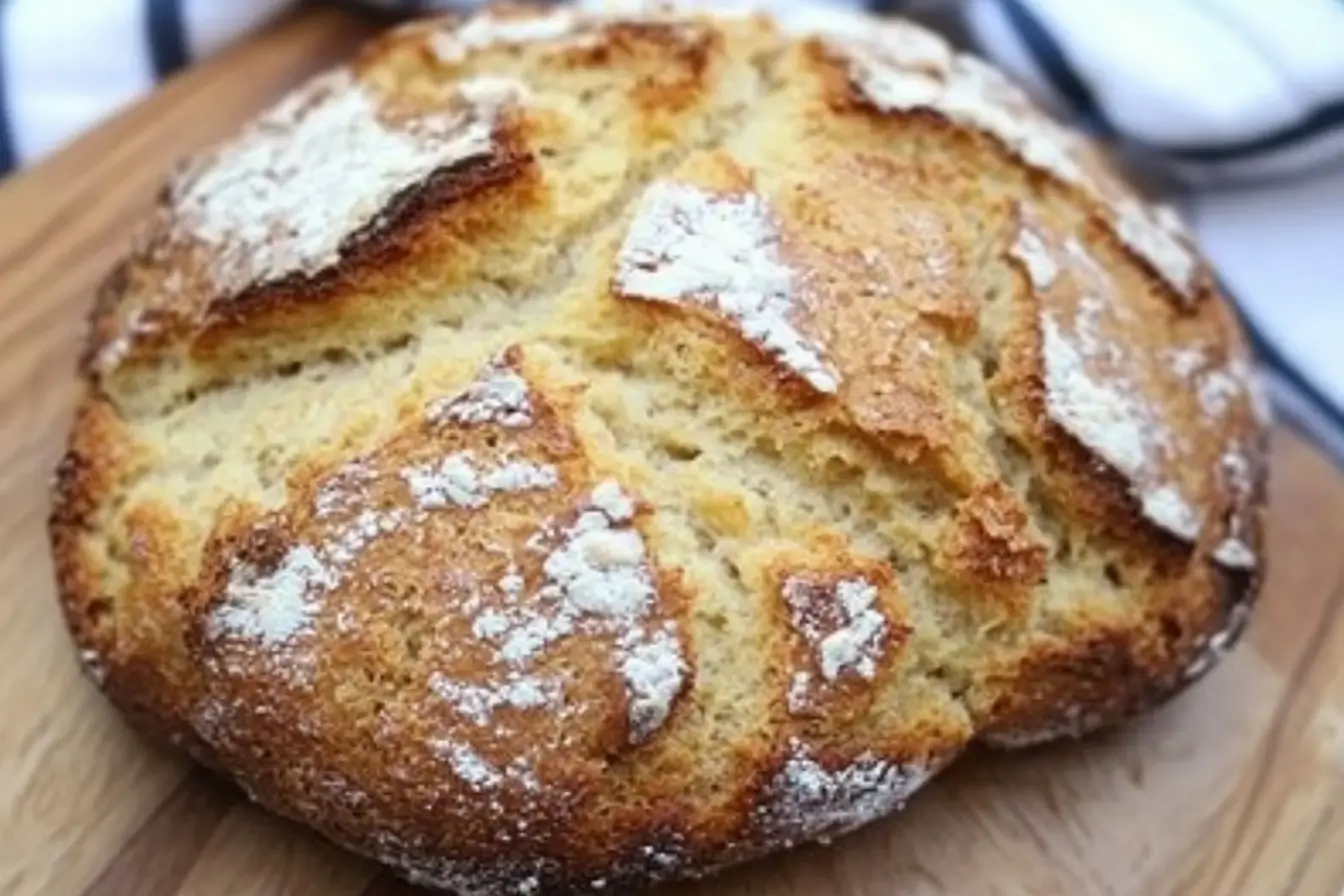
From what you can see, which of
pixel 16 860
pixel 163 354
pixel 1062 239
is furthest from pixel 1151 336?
pixel 16 860

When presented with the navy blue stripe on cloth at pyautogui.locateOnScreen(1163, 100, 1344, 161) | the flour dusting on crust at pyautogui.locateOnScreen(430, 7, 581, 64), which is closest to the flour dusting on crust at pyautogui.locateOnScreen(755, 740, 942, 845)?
the flour dusting on crust at pyautogui.locateOnScreen(430, 7, 581, 64)

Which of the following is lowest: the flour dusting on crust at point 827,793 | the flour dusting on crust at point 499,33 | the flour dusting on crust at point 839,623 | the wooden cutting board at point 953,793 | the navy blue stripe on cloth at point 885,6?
the wooden cutting board at point 953,793

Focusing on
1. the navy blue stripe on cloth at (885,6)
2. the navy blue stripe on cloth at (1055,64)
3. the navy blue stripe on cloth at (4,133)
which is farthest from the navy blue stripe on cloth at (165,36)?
the navy blue stripe on cloth at (1055,64)

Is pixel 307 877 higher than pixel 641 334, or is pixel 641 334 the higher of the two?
pixel 641 334

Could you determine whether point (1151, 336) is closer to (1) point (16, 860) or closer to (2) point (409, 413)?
(2) point (409, 413)

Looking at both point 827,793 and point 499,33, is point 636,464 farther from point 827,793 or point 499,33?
point 499,33

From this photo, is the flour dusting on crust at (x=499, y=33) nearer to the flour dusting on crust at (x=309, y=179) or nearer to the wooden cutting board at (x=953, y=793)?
the flour dusting on crust at (x=309, y=179)

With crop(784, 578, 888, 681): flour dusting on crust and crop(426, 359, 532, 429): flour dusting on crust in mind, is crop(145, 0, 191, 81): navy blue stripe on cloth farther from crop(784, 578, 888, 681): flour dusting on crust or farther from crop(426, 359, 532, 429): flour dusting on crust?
crop(784, 578, 888, 681): flour dusting on crust
